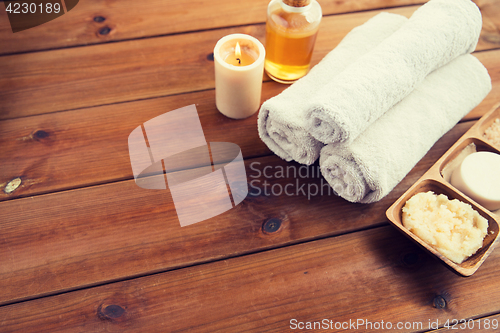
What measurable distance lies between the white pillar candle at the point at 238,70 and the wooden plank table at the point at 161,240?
0.05m

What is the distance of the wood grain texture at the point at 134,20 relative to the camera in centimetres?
66

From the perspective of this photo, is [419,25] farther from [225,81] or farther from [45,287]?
[45,287]

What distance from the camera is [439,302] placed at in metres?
0.45

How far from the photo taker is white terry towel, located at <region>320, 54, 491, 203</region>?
449 mm

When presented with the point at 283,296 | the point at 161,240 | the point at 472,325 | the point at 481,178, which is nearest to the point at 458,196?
the point at 481,178

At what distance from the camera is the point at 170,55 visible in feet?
2.15

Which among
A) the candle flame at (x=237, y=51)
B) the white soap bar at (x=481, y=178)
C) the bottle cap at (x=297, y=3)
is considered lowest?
the white soap bar at (x=481, y=178)

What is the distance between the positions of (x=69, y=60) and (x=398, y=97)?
55cm

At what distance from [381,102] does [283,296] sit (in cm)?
27

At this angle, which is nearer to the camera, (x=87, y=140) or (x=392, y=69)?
(x=392, y=69)

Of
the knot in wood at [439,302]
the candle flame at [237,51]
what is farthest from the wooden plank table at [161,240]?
the candle flame at [237,51]

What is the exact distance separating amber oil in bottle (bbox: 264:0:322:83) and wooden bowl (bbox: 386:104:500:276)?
26 centimetres

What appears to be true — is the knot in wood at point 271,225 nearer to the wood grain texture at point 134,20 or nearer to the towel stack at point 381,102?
the towel stack at point 381,102

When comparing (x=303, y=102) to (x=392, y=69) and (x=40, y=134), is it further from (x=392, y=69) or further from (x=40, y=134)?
(x=40, y=134)
